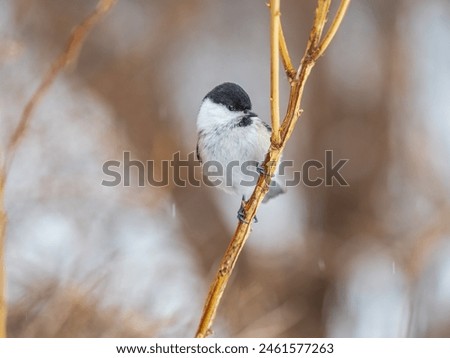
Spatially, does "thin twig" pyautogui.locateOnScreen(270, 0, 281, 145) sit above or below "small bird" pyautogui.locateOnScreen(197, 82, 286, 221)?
above

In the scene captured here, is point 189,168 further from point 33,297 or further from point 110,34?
point 33,297

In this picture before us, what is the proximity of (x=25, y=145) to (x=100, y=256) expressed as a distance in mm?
446

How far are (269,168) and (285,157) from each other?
70.3 inches

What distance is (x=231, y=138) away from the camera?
1626mm

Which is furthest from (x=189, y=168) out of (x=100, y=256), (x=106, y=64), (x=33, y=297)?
(x=33, y=297)

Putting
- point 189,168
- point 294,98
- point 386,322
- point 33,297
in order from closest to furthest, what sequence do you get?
point 294,98, point 33,297, point 386,322, point 189,168

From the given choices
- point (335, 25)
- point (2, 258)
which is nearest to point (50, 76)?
point (2, 258)

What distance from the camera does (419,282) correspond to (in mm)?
2676

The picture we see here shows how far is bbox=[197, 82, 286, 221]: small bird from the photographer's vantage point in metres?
1.55

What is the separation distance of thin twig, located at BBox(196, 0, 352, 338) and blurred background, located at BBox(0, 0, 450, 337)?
0.93m

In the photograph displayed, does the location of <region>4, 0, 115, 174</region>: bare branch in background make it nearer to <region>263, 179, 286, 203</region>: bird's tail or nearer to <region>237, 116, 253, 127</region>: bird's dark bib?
<region>237, 116, 253, 127</region>: bird's dark bib

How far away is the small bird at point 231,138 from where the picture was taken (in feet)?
5.08

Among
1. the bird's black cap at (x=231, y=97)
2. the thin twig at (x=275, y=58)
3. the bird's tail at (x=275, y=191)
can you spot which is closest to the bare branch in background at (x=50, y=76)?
the thin twig at (x=275, y=58)

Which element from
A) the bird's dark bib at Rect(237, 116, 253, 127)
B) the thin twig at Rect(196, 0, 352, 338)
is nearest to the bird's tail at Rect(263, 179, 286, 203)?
the bird's dark bib at Rect(237, 116, 253, 127)
